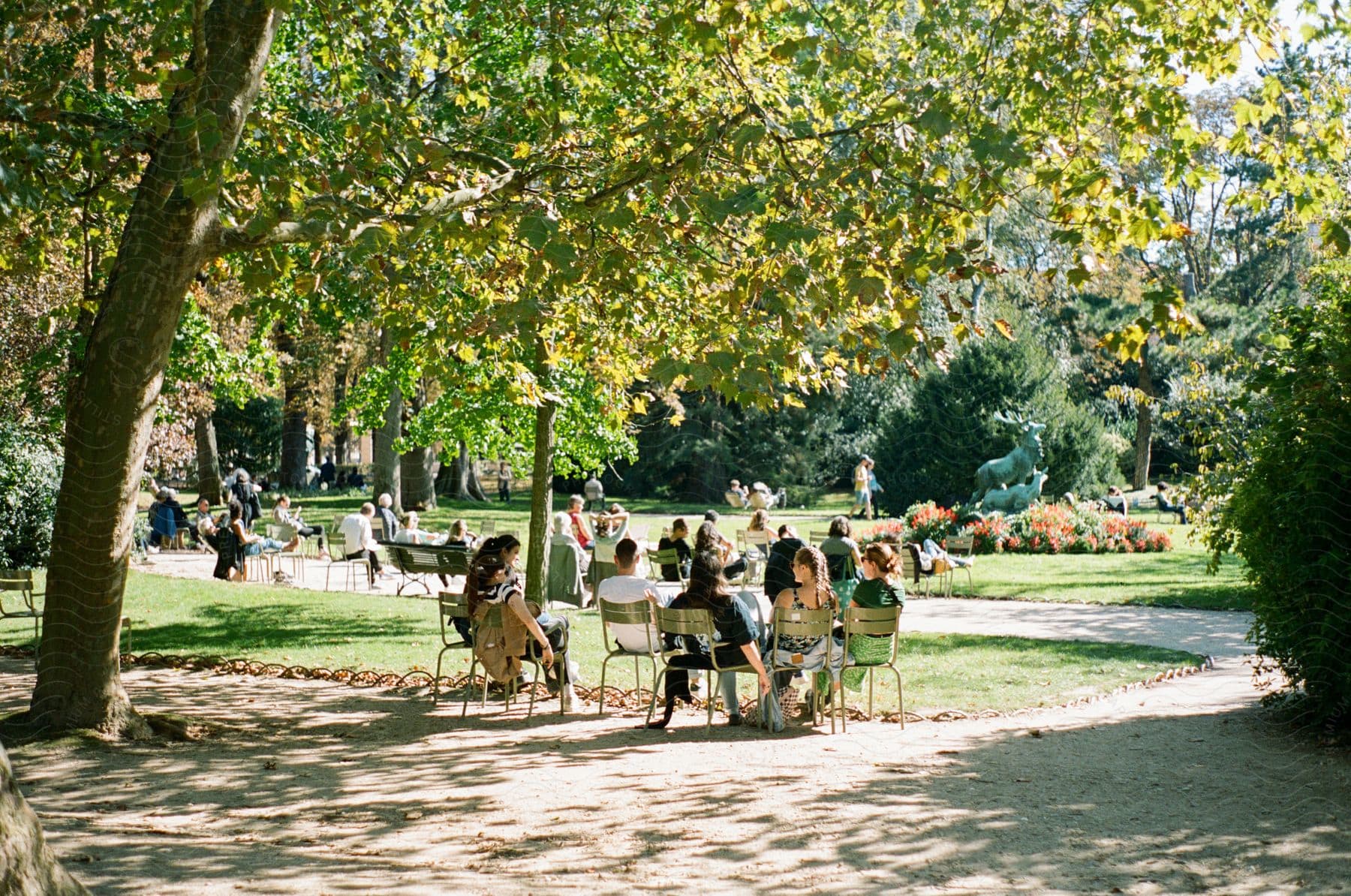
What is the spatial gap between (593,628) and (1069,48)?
28.0ft

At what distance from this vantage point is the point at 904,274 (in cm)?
693

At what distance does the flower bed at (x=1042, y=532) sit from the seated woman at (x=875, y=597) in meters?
14.3

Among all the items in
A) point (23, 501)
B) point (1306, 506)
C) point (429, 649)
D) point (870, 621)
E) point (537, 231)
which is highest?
point (537, 231)

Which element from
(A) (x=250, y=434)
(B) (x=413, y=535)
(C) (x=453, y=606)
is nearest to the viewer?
(C) (x=453, y=606)

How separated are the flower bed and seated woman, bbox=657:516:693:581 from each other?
9253 millimetres

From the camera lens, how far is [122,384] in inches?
311

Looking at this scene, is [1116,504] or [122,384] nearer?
[122,384]

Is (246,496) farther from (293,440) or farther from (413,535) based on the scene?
(293,440)

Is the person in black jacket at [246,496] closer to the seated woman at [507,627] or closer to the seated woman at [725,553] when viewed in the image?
the seated woman at [725,553]

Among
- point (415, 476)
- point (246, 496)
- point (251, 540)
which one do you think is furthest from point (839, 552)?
point (415, 476)

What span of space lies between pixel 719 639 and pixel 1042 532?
16756mm

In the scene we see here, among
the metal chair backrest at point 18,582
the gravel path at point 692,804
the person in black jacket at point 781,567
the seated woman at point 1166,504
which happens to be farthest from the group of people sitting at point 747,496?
the gravel path at point 692,804

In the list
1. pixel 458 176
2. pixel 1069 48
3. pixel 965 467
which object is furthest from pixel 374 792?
pixel 965 467

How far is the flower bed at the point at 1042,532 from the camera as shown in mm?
24172
